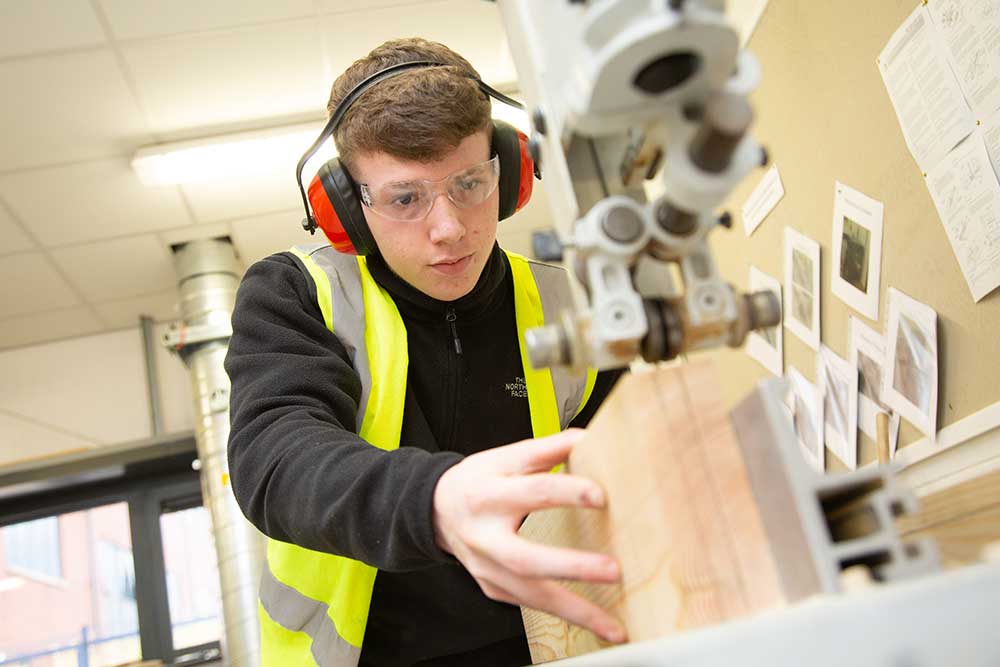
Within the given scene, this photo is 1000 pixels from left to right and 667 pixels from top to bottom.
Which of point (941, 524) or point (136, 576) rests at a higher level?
point (136, 576)

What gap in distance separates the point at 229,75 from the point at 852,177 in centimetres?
260

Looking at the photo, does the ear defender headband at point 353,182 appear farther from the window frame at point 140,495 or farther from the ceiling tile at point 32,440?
the ceiling tile at point 32,440

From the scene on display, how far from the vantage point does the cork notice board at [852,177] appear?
138 cm

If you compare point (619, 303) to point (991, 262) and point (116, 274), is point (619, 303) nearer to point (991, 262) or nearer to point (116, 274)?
point (991, 262)

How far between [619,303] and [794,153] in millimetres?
1445

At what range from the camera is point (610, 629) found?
72 centimetres

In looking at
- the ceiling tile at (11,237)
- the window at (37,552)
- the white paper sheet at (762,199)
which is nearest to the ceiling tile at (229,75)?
the ceiling tile at (11,237)

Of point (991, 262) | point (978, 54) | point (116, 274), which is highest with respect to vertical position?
point (116, 274)

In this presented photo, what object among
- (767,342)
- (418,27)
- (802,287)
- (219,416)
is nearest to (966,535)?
(802,287)

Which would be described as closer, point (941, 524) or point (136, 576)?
point (941, 524)

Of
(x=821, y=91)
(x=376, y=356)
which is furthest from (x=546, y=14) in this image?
(x=821, y=91)

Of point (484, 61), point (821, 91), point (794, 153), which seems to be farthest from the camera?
point (484, 61)

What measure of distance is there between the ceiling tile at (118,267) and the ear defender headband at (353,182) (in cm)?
332

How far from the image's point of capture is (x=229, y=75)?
341 centimetres
